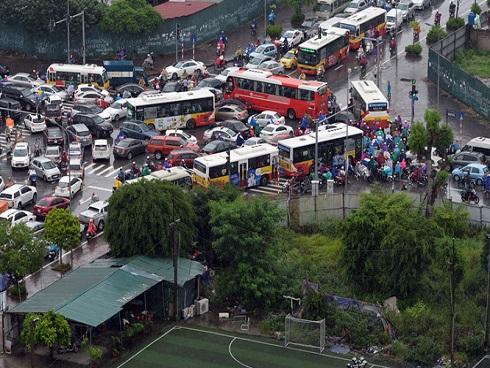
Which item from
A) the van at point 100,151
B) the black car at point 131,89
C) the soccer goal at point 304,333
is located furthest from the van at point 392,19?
the soccer goal at point 304,333

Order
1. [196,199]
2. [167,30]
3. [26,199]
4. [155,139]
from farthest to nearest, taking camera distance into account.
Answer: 1. [167,30]
2. [155,139]
3. [26,199]
4. [196,199]

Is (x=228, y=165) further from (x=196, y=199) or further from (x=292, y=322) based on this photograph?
(x=292, y=322)

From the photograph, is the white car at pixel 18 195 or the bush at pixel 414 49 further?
the bush at pixel 414 49

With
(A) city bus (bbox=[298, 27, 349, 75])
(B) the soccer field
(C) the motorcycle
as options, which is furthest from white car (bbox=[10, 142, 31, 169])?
(C) the motorcycle

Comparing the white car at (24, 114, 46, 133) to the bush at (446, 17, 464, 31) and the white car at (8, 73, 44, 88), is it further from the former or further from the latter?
the bush at (446, 17, 464, 31)

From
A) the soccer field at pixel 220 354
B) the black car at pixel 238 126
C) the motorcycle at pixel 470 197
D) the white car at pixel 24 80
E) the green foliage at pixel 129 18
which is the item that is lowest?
the soccer field at pixel 220 354

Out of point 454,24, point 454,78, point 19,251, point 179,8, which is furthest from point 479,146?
point 179,8

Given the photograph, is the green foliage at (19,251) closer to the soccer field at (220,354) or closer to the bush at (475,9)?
Answer: the soccer field at (220,354)

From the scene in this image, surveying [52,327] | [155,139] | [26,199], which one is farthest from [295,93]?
[52,327]
